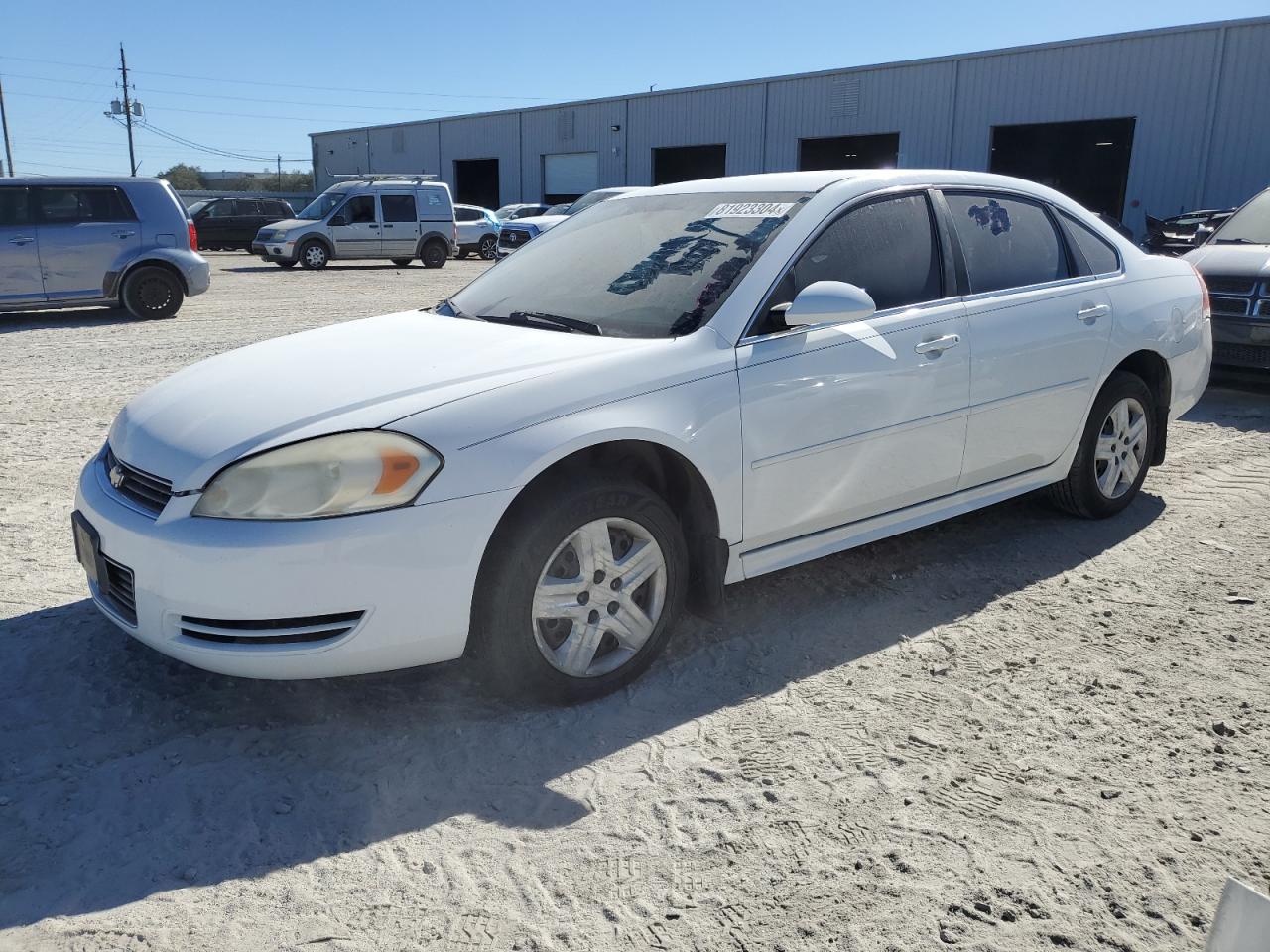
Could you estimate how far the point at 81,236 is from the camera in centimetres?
1243

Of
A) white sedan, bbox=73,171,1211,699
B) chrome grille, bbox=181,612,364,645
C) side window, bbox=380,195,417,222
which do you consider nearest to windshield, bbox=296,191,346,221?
side window, bbox=380,195,417,222

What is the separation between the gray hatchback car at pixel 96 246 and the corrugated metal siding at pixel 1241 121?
20578 millimetres

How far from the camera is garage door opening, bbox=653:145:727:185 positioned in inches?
1431

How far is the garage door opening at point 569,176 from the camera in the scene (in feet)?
128

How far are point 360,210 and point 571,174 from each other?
17.2 m

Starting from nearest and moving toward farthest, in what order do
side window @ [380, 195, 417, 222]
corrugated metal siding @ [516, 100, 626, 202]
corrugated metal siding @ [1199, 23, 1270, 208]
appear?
corrugated metal siding @ [1199, 23, 1270, 208], side window @ [380, 195, 417, 222], corrugated metal siding @ [516, 100, 626, 202]

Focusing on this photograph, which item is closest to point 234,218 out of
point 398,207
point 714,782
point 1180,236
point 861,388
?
point 398,207

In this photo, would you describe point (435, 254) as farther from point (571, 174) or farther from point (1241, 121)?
point (1241, 121)

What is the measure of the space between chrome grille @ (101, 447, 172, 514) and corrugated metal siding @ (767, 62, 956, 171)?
89.4 feet

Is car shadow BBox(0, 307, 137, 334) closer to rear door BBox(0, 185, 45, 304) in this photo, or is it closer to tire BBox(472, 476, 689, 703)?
rear door BBox(0, 185, 45, 304)

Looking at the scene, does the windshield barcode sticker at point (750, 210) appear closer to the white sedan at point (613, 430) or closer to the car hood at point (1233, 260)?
the white sedan at point (613, 430)

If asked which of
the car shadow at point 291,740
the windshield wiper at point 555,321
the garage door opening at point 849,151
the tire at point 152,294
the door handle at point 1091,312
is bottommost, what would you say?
the car shadow at point 291,740

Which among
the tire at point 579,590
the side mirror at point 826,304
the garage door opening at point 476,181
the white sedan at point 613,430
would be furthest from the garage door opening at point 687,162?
the tire at point 579,590

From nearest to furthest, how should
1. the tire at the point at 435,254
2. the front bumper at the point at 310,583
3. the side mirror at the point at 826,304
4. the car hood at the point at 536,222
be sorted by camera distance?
the front bumper at the point at 310,583, the side mirror at the point at 826,304, the tire at the point at 435,254, the car hood at the point at 536,222
